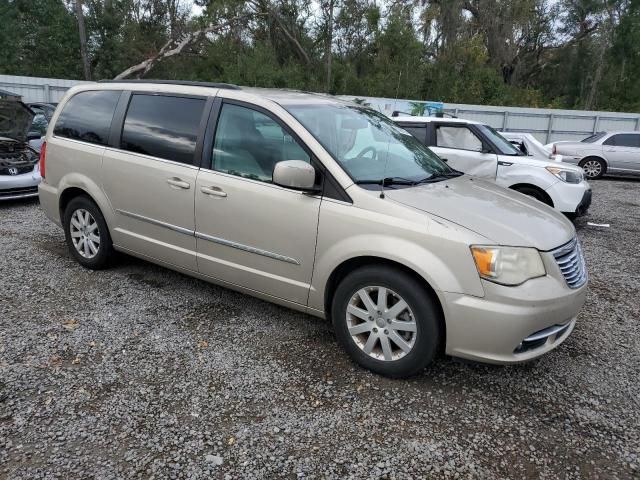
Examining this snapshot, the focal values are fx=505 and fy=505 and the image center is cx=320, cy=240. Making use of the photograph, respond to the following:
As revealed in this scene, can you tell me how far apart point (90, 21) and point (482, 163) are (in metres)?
27.8

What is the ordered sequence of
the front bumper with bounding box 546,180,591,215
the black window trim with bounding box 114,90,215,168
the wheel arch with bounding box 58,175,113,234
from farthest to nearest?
the front bumper with bounding box 546,180,591,215, the wheel arch with bounding box 58,175,113,234, the black window trim with bounding box 114,90,215,168

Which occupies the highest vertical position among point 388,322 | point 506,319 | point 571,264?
Answer: point 571,264

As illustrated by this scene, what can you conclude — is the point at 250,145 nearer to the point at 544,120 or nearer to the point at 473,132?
the point at 473,132

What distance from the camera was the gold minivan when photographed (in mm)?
2959

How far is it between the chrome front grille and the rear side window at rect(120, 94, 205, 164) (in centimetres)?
275

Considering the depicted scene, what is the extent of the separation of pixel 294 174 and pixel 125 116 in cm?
210

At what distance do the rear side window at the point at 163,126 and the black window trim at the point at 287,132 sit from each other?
0.44ft

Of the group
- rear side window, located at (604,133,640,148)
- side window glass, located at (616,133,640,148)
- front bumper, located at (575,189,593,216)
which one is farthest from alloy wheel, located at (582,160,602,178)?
front bumper, located at (575,189,593,216)

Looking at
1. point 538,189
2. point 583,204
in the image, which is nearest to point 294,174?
point 538,189

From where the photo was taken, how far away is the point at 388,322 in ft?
10.4

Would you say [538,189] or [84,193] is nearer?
[84,193]

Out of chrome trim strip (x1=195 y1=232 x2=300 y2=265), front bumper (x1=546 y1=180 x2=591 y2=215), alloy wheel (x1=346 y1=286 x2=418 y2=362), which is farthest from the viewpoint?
front bumper (x1=546 y1=180 x2=591 y2=215)

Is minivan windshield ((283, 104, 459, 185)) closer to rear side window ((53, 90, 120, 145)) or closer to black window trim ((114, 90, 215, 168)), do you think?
black window trim ((114, 90, 215, 168))

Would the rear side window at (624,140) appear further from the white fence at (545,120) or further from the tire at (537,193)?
the tire at (537,193)
